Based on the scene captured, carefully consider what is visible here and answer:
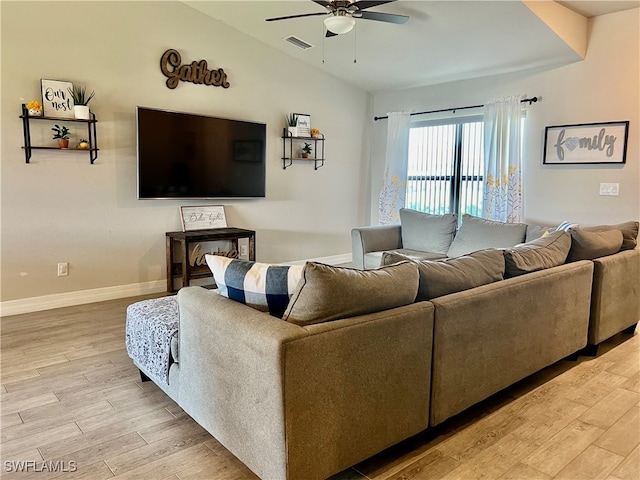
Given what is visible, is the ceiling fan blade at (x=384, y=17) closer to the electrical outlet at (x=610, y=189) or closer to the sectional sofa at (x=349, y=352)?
the sectional sofa at (x=349, y=352)

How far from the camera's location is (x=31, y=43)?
12.7 feet

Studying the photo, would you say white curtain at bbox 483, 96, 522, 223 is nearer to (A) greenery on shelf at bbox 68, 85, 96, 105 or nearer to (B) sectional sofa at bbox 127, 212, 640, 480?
(B) sectional sofa at bbox 127, 212, 640, 480

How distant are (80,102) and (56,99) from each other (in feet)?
0.61

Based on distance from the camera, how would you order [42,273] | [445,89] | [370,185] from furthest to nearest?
[370,185]
[445,89]
[42,273]

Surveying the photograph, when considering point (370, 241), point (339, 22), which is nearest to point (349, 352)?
point (339, 22)

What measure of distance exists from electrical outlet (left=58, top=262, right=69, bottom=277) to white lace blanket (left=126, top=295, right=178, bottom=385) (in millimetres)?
2024

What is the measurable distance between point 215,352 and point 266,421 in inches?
15.4

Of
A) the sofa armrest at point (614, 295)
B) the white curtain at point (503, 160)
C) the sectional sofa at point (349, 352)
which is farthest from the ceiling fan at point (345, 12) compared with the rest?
the sofa armrest at point (614, 295)

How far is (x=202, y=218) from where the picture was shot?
16.6 ft

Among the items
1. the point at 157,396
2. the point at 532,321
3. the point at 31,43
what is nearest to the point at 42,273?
the point at 31,43

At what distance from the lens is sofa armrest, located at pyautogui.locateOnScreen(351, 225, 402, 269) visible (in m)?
4.87

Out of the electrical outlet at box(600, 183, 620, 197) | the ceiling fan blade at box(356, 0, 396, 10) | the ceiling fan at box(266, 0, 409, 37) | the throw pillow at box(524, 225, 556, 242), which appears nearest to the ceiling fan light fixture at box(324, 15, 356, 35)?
the ceiling fan at box(266, 0, 409, 37)

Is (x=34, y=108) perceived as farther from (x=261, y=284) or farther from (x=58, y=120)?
(x=261, y=284)

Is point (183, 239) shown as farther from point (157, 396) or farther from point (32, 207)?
point (157, 396)
